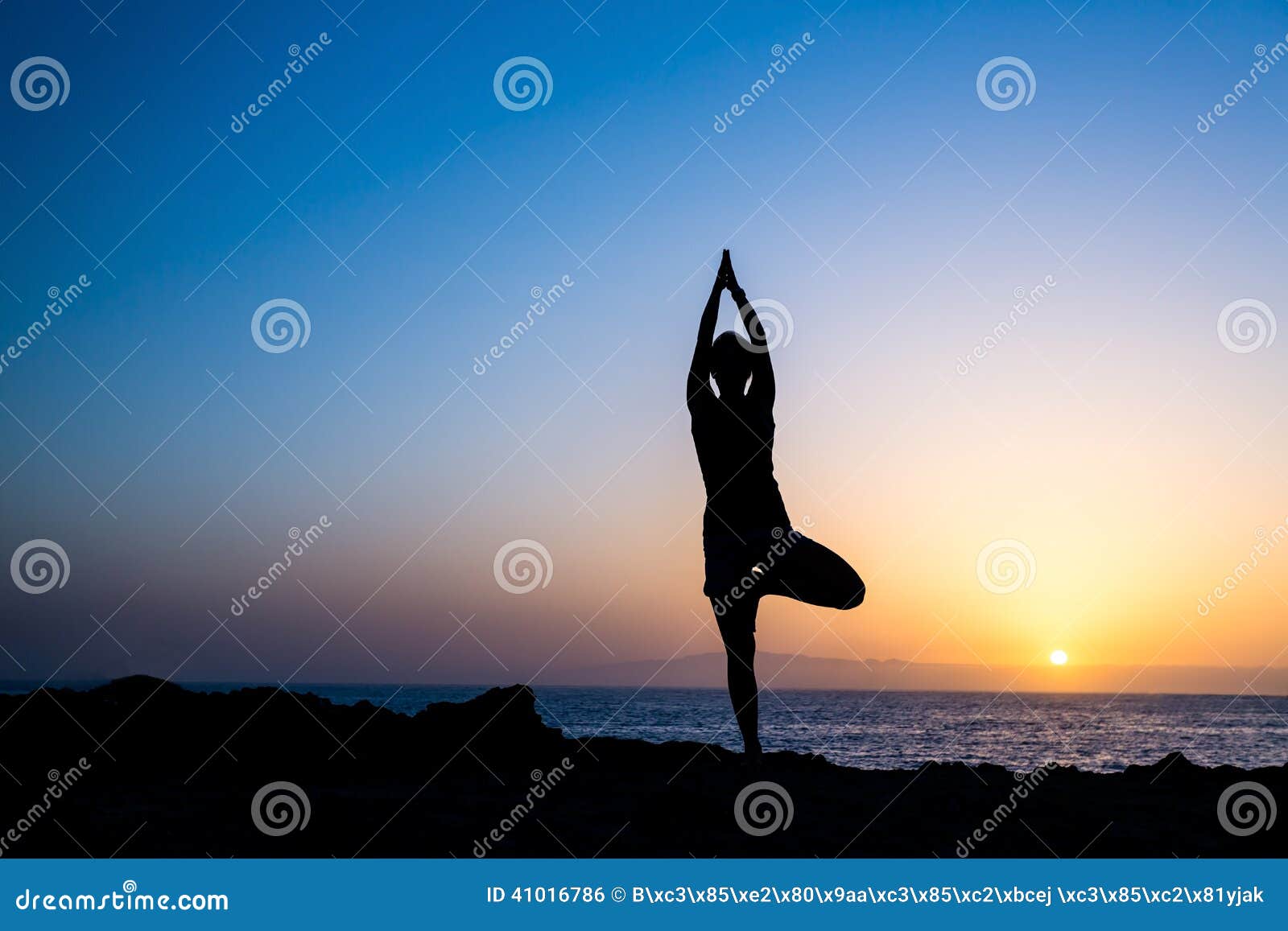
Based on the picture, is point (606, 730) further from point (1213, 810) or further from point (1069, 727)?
point (1213, 810)

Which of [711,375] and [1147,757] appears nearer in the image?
[711,375]

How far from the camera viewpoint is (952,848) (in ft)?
16.2

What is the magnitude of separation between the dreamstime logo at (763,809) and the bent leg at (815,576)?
1.34m

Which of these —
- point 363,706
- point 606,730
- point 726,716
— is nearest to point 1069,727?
point 726,716

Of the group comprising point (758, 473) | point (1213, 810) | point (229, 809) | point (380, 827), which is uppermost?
point (1213, 810)

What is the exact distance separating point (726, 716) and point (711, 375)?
84355 millimetres

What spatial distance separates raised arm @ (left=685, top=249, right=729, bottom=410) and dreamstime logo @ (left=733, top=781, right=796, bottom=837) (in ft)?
8.71

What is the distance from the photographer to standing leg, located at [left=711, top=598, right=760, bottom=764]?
6461 millimetres
